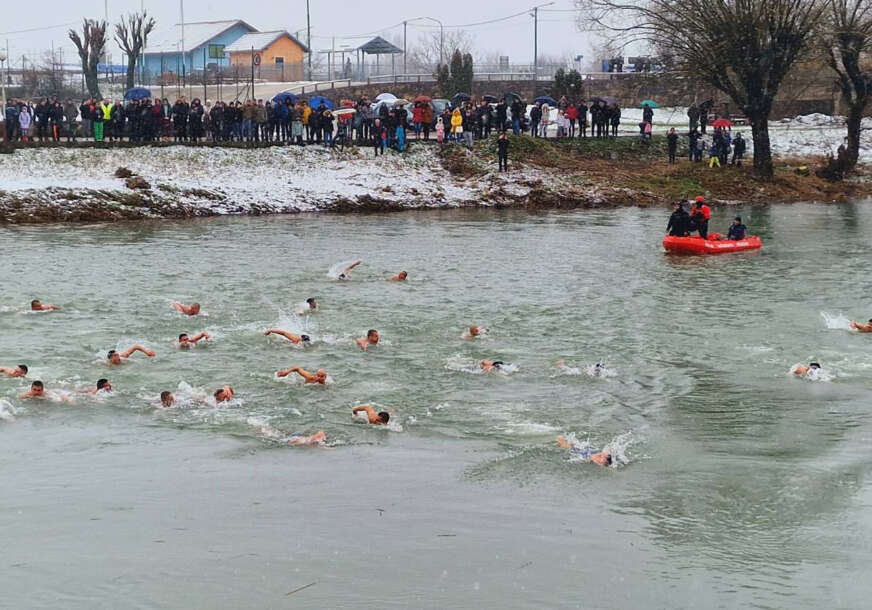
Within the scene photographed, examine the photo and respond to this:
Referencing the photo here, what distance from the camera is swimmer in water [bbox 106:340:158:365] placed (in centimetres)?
1939

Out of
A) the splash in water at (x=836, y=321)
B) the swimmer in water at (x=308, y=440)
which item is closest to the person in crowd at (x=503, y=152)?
the splash in water at (x=836, y=321)

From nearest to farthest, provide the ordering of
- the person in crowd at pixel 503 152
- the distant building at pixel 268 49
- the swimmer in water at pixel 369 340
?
the swimmer in water at pixel 369 340
the person in crowd at pixel 503 152
the distant building at pixel 268 49

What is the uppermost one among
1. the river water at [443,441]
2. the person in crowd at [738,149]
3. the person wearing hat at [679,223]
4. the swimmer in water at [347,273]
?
the person in crowd at [738,149]

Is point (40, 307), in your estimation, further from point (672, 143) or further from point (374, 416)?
point (672, 143)

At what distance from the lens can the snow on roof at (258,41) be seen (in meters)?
89.6

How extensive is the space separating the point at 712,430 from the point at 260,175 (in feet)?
90.0

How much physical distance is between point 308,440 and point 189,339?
19.2 ft

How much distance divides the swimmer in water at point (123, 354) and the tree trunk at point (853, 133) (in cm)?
3566

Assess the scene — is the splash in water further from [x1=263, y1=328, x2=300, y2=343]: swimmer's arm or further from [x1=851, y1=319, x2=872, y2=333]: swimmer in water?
[x1=263, y1=328, x2=300, y2=343]: swimmer's arm

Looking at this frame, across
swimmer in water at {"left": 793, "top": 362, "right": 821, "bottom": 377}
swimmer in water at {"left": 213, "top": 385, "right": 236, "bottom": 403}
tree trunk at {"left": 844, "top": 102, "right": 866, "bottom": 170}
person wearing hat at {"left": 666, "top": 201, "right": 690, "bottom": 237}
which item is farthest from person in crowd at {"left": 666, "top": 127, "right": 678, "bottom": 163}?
swimmer in water at {"left": 213, "top": 385, "right": 236, "bottom": 403}

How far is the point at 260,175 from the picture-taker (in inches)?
1615

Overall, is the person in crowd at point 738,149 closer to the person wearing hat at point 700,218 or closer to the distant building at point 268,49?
the person wearing hat at point 700,218

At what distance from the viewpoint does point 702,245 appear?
1230 inches

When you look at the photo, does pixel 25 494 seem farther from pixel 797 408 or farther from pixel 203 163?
pixel 203 163
